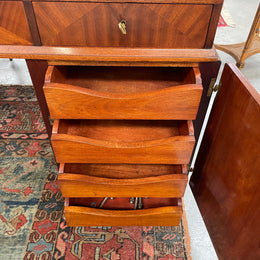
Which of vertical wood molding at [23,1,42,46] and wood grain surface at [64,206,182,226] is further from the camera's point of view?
wood grain surface at [64,206,182,226]

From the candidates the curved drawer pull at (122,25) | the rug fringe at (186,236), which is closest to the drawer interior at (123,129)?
the curved drawer pull at (122,25)

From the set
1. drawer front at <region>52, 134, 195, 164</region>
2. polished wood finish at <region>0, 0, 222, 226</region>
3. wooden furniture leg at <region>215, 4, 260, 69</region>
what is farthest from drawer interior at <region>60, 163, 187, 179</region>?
wooden furniture leg at <region>215, 4, 260, 69</region>

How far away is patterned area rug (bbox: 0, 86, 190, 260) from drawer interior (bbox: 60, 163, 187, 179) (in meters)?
0.28

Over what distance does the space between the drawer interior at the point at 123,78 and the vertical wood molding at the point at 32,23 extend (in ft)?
0.36

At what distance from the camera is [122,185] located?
73cm

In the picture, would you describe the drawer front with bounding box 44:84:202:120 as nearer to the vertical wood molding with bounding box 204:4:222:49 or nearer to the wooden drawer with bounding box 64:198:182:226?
the vertical wood molding with bounding box 204:4:222:49

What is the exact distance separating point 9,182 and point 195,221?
79 cm

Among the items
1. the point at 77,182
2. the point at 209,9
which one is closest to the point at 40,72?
the point at 77,182

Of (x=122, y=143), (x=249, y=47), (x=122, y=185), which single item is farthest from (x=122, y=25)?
(x=249, y=47)

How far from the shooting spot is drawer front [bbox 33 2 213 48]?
544 millimetres

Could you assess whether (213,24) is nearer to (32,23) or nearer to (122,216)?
(32,23)

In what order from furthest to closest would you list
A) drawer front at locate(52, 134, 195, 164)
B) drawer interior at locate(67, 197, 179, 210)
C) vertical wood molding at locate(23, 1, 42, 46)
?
drawer interior at locate(67, 197, 179, 210) → drawer front at locate(52, 134, 195, 164) → vertical wood molding at locate(23, 1, 42, 46)

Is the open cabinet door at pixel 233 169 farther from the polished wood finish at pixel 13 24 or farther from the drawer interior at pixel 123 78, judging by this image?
the polished wood finish at pixel 13 24

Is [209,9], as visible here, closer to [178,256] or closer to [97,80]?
[97,80]
